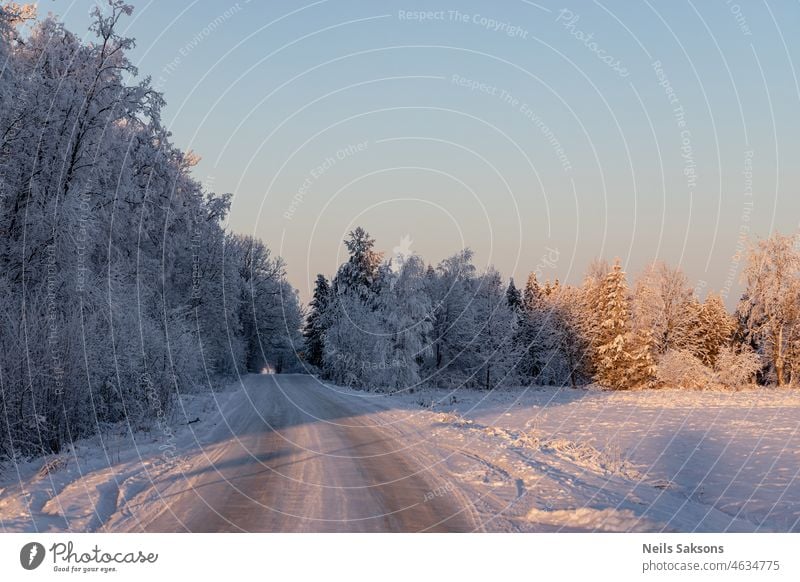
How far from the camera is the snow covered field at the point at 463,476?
7836 mm

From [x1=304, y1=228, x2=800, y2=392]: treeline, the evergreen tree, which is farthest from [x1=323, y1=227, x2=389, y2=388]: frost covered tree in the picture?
the evergreen tree

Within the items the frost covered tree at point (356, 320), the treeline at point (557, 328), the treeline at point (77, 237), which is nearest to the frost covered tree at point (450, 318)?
the treeline at point (557, 328)

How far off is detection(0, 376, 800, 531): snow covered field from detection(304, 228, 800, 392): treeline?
86.3 feet

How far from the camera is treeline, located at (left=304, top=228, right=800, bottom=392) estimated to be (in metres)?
46.8

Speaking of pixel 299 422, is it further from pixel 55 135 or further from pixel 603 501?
pixel 603 501

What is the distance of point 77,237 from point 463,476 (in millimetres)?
11763

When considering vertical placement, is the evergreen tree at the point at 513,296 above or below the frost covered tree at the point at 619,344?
above

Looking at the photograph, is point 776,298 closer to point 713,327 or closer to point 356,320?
point 713,327

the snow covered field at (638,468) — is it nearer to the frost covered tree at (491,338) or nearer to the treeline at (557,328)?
the treeline at (557,328)

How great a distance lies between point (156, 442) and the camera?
14352mm

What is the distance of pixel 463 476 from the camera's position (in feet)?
34.8

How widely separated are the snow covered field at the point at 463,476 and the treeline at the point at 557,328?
26.3 meters

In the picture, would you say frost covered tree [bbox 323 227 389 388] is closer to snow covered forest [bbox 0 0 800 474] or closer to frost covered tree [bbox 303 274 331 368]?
snow covered forest [bbox 0 0 800 474]

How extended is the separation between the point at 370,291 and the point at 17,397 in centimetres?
4607
